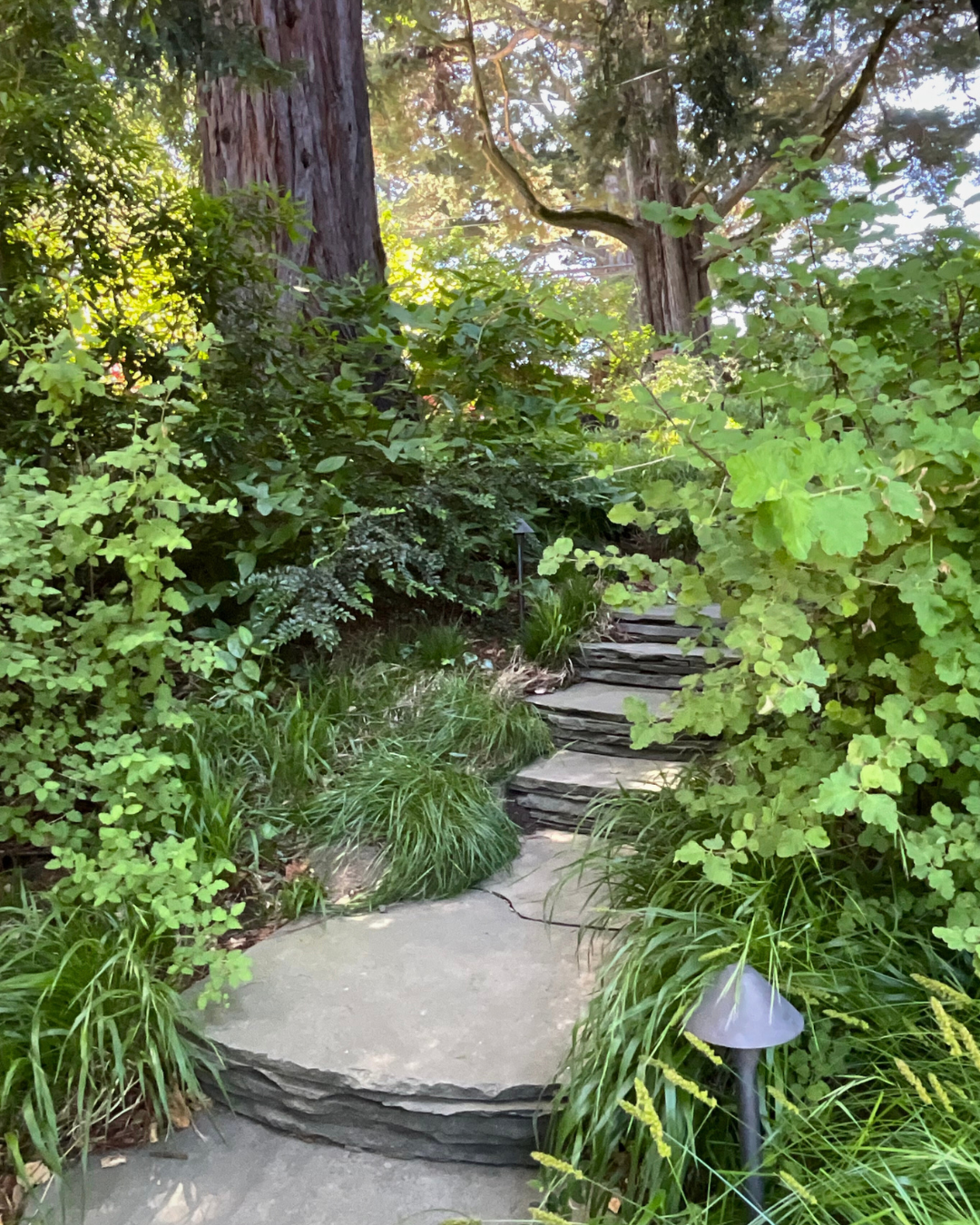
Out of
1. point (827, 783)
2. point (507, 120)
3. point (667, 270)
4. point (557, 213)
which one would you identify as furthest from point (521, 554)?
point (507, 120)

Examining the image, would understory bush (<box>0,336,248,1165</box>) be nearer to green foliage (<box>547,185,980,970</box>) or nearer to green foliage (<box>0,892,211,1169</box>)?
green foliage (<box>0,892,211,1169</box>)

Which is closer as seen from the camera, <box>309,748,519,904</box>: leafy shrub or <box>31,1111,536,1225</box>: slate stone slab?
<box>31,1111,536,1225</box>: slate stone slab

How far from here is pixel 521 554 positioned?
3.81 meters

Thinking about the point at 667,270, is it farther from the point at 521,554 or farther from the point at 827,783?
the point at 827,783

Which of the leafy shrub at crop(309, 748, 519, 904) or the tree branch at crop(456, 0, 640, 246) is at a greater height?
the tree branch at crop(456, 0, 640, 246)

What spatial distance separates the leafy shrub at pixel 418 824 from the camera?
8.38 ft

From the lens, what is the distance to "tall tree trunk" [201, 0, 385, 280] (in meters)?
4.34

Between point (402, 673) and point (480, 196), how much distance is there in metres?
12.9

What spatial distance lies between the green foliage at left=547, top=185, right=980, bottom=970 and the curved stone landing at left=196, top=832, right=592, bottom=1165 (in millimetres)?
634

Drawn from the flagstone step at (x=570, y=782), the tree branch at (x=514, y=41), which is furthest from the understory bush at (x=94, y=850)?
the tree branch at (x=514, y=41)

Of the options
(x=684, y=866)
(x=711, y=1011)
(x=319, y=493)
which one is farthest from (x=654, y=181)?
(x=711, y=1011)

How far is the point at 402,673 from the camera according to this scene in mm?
3369

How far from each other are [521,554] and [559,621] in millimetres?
389

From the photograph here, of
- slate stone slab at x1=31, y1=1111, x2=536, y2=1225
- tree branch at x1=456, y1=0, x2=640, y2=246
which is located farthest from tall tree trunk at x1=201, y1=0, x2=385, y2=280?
tree branch at x1=456, y1=0, x2=640, y2=246
